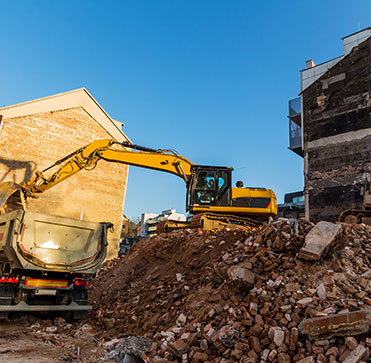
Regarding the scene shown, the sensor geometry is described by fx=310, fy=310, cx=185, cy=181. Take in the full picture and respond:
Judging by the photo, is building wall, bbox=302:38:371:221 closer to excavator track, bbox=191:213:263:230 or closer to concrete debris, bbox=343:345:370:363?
excavator track, bbox=191:213:263:230

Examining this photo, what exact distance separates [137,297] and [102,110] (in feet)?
55.2

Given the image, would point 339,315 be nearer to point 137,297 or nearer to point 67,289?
point 137,297

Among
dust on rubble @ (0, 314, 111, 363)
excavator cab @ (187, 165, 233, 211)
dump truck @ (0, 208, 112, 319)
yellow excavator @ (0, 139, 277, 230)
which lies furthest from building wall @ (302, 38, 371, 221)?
dust on rubble @ (0, 314, 111, 363)

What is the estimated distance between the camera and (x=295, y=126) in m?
31.0

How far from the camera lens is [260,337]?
4.58 meters

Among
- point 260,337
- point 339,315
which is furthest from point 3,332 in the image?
point 339,315

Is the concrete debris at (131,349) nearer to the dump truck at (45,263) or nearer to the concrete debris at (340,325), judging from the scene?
the dump truck at (45,263)

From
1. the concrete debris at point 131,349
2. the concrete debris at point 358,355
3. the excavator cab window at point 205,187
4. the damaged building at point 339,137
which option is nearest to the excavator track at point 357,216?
the excavator cab window at point 205,187

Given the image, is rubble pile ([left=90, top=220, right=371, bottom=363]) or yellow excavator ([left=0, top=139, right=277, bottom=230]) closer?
rubble pile ([left=90, top=220, right=371, bottom=363])

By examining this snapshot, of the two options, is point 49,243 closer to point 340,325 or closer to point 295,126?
point 340,325

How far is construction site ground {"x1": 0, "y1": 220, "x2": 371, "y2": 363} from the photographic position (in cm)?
425

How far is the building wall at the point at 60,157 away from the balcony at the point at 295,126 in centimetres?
1742

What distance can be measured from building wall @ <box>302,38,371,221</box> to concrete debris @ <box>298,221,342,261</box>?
18.4 meters

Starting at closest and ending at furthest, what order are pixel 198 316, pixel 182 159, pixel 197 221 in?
pixel 198 316
pixel 197 221
pixel 182 159
